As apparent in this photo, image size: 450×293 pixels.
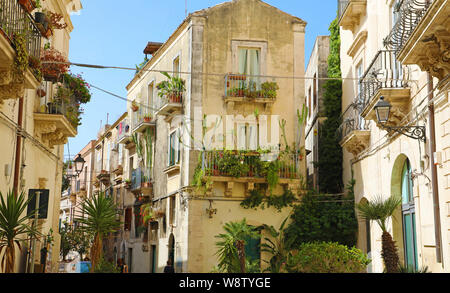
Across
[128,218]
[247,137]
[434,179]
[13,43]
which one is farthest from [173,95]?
[434,179]

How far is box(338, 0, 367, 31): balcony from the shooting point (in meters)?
17.2

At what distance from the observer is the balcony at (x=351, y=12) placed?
1720cm

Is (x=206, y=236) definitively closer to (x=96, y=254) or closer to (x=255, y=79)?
(x=255, y=79)

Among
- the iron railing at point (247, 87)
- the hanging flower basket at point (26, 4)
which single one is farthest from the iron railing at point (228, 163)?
the hanging flower basket at point (26, 4)

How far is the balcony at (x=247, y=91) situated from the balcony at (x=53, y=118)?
6545 mm

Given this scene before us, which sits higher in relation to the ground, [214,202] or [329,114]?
[329,114]

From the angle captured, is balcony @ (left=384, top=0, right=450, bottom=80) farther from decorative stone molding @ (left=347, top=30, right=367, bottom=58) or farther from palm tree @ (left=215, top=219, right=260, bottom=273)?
decorative stone molding @ (left=347, top=30, right=367, bottom=58)

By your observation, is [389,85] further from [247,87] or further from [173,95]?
[173,95]

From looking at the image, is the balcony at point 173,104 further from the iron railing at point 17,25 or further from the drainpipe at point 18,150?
the iron railing at point 17,25

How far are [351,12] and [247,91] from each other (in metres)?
5.00

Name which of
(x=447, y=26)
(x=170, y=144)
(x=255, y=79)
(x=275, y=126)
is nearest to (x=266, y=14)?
(x=255, y=79)

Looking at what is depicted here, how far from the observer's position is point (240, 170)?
65.5 feet

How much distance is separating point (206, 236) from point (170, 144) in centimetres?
463

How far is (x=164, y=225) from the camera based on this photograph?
76.1 ft
